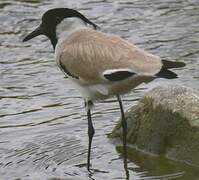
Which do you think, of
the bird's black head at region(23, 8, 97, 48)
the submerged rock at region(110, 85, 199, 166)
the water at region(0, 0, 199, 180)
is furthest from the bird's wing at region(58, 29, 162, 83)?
the water at region(0, 0, 199, 180)

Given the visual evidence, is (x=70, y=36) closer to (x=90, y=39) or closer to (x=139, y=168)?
(x=90, y=39)

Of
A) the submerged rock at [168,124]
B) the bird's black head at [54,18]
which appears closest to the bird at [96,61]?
the bird's black head at [54,18]

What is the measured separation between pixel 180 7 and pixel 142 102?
462cm

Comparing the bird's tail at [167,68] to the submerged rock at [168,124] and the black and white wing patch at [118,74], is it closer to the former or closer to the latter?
the black and white wing patch at [118,74]

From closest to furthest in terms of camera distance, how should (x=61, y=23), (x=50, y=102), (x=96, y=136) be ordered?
1. (x=61, y=23)
2. (x=96, y=136)
3. (x=50, y=102)

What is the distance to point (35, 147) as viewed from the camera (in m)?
7.28

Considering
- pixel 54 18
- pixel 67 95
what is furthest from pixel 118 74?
pixel 67 95

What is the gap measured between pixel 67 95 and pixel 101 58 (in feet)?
7.36

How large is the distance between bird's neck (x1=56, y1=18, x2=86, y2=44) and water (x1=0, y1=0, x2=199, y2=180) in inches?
37.7

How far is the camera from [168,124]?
6.96 meters

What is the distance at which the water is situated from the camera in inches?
270

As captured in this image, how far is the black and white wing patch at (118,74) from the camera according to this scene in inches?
243

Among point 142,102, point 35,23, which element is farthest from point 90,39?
point 35,23

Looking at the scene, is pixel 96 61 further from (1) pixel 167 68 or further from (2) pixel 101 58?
(1) pixel 167 68
